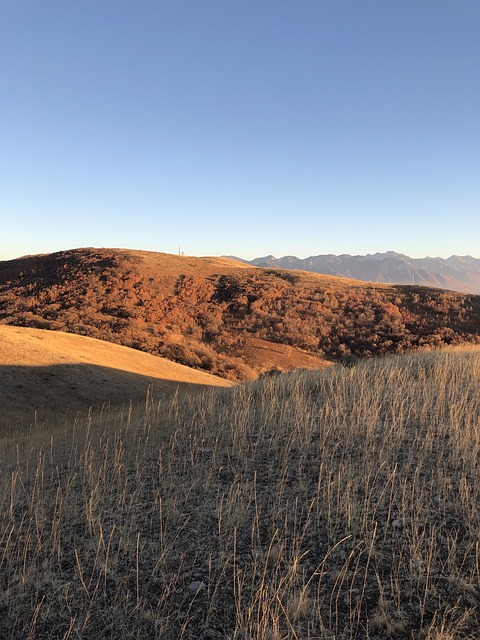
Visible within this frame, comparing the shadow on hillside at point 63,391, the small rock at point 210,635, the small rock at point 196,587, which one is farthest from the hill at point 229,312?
the small rock at point 210,635

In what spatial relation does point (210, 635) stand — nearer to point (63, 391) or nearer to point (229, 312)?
point (63, 391)

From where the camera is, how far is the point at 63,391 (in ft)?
41.3

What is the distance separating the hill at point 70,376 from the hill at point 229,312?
14.5ft

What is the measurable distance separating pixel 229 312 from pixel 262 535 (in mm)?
29117

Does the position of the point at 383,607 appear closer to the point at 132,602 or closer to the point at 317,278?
the point at 132,602

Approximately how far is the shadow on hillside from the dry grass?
186 inches

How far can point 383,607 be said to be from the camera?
283 cm

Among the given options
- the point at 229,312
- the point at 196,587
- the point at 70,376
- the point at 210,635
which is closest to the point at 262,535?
the point at 196,587

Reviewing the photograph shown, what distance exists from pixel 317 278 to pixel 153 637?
43.4 meters

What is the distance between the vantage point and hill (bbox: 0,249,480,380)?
81.3 ft

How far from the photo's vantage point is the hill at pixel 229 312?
24.8 meters

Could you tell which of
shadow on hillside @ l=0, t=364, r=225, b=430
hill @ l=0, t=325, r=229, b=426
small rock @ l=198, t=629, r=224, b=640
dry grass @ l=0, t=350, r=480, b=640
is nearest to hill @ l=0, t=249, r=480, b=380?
hill @ l=0, t=325, r=229, b=426

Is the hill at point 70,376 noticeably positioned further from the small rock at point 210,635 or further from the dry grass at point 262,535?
the small rock at point 210,635

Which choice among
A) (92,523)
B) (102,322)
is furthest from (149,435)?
(102,322)
